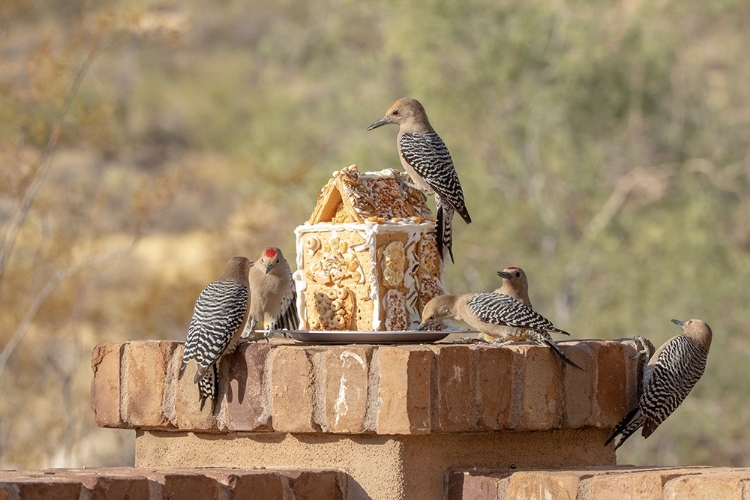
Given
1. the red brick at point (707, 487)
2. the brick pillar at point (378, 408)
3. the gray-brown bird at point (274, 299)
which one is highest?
the gray-brown bird at point (274, 299)

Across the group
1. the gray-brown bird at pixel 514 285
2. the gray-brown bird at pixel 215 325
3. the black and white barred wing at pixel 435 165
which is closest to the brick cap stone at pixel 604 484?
the gray-brown bird at pixel 215 325

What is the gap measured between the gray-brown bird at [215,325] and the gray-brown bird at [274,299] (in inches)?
3.7

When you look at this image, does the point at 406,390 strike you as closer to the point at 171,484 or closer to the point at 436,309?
the point at 171,484

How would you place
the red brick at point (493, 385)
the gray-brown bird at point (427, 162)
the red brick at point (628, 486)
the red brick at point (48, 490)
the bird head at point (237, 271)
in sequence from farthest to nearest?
the gray-brown bird at point (427, 162), the bird head at point (237, 271), the red brick at point (493, 385), the red brick at point (628, 486), the red brick at point (48, 490)

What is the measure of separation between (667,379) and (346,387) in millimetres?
1504

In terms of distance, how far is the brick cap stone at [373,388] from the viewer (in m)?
3.19

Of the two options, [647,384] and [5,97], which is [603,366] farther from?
[5,97]

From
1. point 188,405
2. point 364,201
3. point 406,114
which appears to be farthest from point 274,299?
point 406,114

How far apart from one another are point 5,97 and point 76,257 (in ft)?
9.13

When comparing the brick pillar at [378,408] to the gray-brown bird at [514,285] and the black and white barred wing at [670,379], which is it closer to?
the black and white barred wing at [670,379]

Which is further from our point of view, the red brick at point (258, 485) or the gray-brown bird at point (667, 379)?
the gray-brown bird at point (667, 379)

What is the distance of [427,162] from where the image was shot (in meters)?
→ 5.62

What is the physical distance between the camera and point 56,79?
51.8 feet

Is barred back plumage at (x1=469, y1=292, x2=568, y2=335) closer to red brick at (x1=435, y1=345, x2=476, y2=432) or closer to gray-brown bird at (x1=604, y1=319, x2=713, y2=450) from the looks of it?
gray-brown bird at (x1=604, y1=319, x2=713, y2=450)
